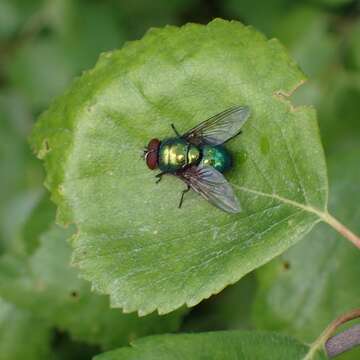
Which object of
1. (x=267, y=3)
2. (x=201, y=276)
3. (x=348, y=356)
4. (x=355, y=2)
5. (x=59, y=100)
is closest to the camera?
(x=201, y=276)

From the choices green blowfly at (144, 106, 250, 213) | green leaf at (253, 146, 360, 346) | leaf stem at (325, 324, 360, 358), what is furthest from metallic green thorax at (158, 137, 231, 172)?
green leaf at (253, 146, 360, 346)

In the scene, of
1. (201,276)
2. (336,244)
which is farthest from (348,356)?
(201,276)

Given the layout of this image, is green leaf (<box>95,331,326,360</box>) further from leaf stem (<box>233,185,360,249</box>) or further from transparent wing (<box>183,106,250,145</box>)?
transparent wing (<box>183,106,250,145</box>)

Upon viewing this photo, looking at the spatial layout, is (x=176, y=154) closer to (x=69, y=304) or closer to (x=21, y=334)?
(x=69, y=304)

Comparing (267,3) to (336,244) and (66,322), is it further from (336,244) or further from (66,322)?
(66,322)

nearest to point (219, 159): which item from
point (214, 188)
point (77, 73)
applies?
point (214, 188)

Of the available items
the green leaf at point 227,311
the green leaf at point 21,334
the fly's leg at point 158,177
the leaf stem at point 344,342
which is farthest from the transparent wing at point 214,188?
the green leaf at point 227,311
